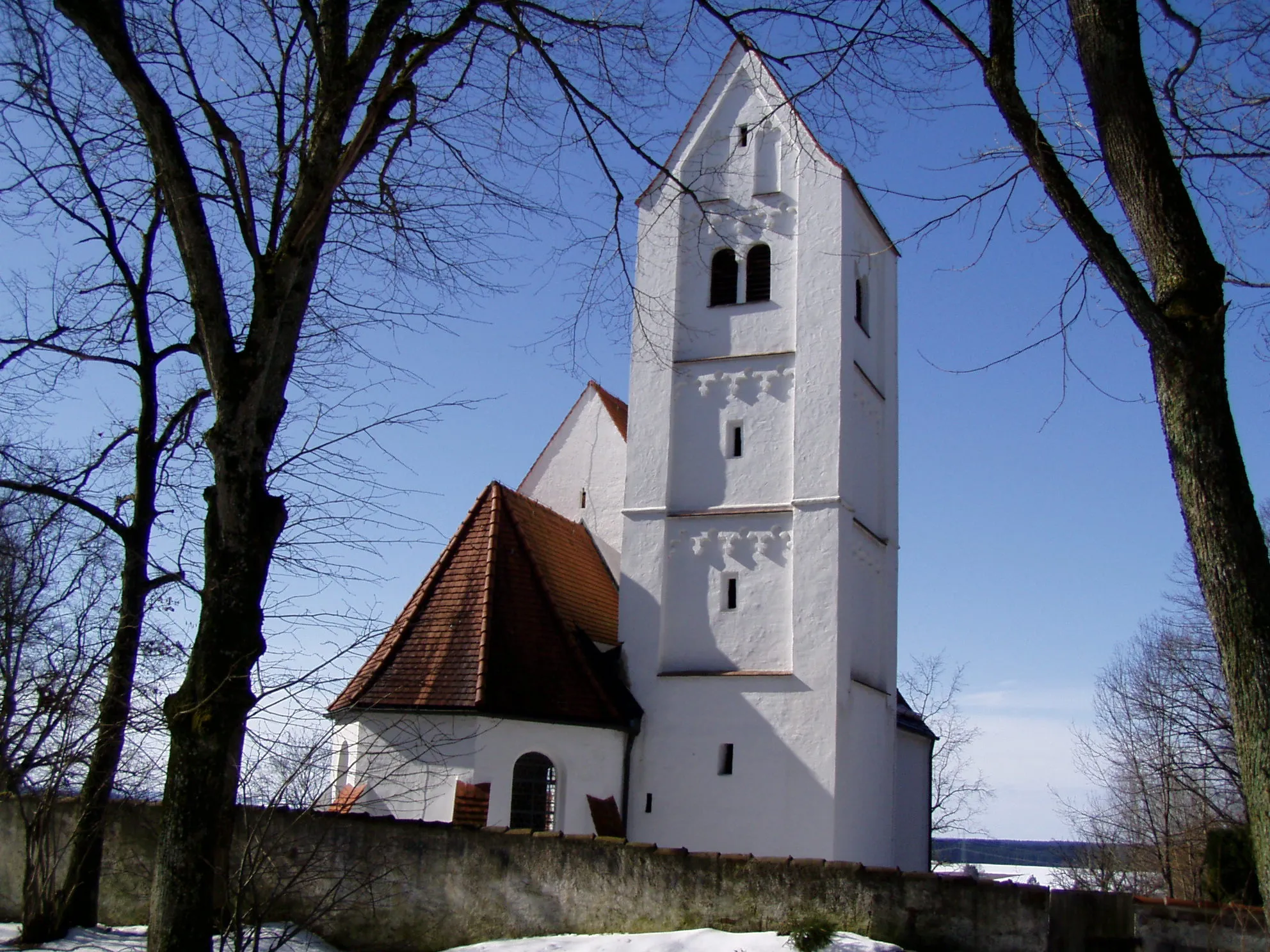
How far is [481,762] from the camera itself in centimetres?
1553

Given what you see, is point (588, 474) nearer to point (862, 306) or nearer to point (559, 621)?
point (559, 621)

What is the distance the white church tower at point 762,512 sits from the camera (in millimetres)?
17516

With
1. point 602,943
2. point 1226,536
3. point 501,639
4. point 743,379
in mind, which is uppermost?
point 743,379

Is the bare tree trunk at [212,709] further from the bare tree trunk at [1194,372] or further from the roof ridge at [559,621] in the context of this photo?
the roof ridge at [559,621]

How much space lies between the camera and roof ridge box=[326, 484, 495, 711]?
16.3 metres

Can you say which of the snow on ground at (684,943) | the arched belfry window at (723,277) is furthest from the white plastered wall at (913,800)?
the snow on ground at (684,943)

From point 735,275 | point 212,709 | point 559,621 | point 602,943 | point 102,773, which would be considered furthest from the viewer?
point 735,275

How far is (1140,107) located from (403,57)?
182 inches

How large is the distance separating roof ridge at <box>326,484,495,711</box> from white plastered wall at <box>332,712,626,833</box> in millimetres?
447

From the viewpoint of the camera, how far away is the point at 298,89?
8.40 meters

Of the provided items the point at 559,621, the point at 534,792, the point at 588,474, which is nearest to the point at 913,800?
the point at 588,474

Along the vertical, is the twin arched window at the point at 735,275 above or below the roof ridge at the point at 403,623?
above

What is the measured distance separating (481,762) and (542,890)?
478 cm

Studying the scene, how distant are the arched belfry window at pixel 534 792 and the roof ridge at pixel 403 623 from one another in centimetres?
232
